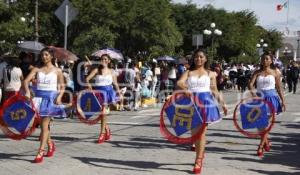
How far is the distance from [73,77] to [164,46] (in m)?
30.7

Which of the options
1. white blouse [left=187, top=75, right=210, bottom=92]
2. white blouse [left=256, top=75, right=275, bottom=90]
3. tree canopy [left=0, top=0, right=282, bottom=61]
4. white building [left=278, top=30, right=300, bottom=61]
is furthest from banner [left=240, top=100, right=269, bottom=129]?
white building [left=278, top=30, right=300, bottom=61]

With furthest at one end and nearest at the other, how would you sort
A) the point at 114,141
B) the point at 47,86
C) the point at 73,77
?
the point at 73,77 → the point at 114,141 → the point at 47,86

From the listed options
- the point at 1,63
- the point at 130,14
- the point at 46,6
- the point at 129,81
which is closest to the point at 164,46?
the point at 130,14

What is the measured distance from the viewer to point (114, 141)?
36.3 feet

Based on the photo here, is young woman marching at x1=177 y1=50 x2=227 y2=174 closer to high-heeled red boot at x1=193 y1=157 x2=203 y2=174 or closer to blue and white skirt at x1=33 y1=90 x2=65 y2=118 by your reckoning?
high-heeled red boot at x1=193 y1=157 x2=203 y2=174

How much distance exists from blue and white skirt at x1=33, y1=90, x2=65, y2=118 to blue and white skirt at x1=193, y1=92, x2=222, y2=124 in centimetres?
222

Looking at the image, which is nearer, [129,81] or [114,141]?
[114,141]

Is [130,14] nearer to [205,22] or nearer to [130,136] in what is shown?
[205,22]

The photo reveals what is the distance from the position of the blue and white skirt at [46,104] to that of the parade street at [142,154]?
28.7 inches

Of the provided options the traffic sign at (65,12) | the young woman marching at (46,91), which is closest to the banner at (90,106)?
the young woman marching at (46,91)

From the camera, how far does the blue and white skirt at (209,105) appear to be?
8.05 metres

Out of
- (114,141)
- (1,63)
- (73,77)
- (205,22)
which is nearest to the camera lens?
(114,141)

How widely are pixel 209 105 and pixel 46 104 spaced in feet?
8.32

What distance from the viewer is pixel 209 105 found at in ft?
26.6
